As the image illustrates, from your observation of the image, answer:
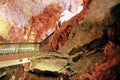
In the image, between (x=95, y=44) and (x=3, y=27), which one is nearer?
(x=95, y=44)

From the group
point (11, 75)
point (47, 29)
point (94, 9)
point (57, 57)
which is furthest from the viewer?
point (47, 29)

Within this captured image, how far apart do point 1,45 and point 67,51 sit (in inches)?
210

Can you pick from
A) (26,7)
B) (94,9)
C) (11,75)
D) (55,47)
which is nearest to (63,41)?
(55,47)

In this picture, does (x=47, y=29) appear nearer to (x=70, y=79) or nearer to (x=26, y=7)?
(x=26, y=7)

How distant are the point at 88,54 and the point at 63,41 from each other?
231 centimetres

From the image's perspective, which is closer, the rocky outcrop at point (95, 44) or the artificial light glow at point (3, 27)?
the rocky outcrop at point (95, 44)

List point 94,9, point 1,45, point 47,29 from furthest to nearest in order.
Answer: point 47,29 < point 1,45 < point 94,9

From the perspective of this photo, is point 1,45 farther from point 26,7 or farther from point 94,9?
point 26,7

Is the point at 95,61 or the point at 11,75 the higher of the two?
the point at 95,61

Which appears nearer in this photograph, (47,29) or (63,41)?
(63,41)

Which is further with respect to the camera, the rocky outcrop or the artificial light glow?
the artificial light glow

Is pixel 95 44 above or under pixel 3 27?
under

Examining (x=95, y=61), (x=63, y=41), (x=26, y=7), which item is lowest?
(x=95, y=61)

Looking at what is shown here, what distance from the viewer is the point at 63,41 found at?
10.6m
